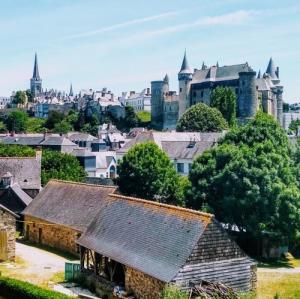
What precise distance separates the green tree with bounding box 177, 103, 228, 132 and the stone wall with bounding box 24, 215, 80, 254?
208 feet

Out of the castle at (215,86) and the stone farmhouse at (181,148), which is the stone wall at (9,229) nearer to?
the stone farmhouse at (181,148)

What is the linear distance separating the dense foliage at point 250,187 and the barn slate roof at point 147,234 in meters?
10.1

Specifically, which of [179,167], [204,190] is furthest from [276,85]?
[204,190]

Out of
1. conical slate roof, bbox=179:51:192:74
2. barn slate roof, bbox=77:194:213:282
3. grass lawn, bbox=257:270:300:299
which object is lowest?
grass lawn, bbox=257:270:300:299

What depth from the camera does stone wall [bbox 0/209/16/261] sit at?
3394cm

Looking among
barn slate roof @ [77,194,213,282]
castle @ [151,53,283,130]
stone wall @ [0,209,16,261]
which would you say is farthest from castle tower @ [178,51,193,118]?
barn slate roof @ [77,194,213,282]

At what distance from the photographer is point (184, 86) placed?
138125 millimetres

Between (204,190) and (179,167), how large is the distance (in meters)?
30.8

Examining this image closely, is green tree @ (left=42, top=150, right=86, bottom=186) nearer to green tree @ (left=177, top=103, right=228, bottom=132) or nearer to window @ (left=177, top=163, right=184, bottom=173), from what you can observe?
window @ (left=177, top=163, right=184, bottom=173)

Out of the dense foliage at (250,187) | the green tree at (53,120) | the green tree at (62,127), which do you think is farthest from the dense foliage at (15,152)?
the green tree at (53,120)

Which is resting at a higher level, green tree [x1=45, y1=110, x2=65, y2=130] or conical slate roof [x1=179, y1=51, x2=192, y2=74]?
conical slate roof [x1=179, y1=51, x2=192, y2=74]

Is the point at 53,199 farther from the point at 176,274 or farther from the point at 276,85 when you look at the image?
the point at 276,85

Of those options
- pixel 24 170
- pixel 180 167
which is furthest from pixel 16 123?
pixel 24 170

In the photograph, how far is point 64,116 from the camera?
525 ft
